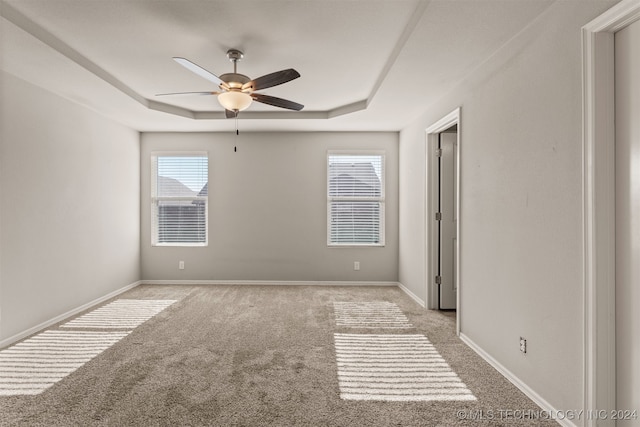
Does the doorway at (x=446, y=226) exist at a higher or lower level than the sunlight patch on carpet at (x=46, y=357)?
higher

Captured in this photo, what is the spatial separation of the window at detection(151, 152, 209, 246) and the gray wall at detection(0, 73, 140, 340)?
539mm

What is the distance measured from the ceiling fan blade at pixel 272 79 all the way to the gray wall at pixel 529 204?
5.18 ft

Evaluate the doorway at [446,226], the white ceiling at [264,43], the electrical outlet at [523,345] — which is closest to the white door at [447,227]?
the doorway at [446,226]

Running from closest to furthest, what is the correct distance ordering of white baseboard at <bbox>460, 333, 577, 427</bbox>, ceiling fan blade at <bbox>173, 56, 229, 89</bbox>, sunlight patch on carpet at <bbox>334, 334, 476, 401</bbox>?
white baseboard at <bbox>460, 333, 577, 427</bbox>, sunlight patch on carpet at <bbox>334, 334, 476, 401</bbox>, ceiling fan blade at <bbox>173, 56, 229, 89</bbox>

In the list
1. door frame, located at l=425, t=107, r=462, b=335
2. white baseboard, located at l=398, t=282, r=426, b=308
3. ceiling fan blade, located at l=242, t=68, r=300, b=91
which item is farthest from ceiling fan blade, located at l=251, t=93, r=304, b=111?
white baseboard, located at l=398, t=282, r=426, b=308

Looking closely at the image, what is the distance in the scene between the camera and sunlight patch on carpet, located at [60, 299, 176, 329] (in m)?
3.70

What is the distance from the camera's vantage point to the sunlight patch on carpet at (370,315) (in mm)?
3742

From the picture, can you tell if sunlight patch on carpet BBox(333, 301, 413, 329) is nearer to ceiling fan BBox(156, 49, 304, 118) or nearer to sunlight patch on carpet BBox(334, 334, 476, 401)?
sunlight patch on carpet BBox(334, 334, 476, 401)

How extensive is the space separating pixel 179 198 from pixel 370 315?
362 centimetres

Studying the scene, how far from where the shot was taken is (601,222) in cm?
177

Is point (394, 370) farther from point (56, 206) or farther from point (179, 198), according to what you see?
point (179, 198)

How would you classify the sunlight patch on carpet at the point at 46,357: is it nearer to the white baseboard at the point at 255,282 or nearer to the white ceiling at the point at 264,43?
the white baseboard at the point at 255,282

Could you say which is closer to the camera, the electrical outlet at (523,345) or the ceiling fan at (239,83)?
the electrical outlet at (523,345)

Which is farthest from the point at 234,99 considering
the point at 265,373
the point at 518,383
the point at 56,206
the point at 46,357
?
the point at 518,383
